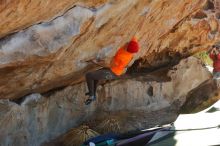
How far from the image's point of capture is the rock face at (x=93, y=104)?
416 inches

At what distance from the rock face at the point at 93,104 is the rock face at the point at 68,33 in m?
0.43

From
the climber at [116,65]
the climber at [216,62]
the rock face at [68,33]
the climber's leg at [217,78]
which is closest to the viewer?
the rock face at [68,33]

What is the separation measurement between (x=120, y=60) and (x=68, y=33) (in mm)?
1805

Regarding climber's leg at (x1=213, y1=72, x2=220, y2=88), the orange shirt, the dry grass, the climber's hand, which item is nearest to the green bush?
climber's leg at (x1=213, y1=72, x2=220, y2=88)

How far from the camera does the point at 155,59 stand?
1544 cm

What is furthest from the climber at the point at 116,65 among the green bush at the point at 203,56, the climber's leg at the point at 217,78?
the green bush at the point at 203,56

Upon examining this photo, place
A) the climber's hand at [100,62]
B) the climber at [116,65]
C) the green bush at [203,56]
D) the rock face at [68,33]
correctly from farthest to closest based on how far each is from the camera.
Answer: the green bush at [203,56] < the climber's hand at [100,62] < the climber at [116,65] < the rock face at [68,33]

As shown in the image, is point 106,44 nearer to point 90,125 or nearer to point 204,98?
point 90,125

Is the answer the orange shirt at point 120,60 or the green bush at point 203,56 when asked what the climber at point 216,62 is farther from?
the orange shirt at point 120,60

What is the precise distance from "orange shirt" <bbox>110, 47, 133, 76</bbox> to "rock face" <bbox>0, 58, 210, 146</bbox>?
2.08 meters

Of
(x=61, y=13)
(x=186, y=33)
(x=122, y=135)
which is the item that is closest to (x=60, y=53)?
(x=61, y=13)

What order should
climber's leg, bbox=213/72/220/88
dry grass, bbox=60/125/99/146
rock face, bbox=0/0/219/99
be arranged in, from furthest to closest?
climber's leg, bbox=213/72/220/88 < dry grass, bbox=60/125/99/146 < rock face, bbox=0/0/219/99

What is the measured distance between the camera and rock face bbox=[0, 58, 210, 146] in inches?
416

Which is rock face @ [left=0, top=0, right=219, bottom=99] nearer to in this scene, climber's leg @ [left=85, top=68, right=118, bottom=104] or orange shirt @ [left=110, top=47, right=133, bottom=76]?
climber's leg @ [left=85, top=68, right=118, bottom=104]
